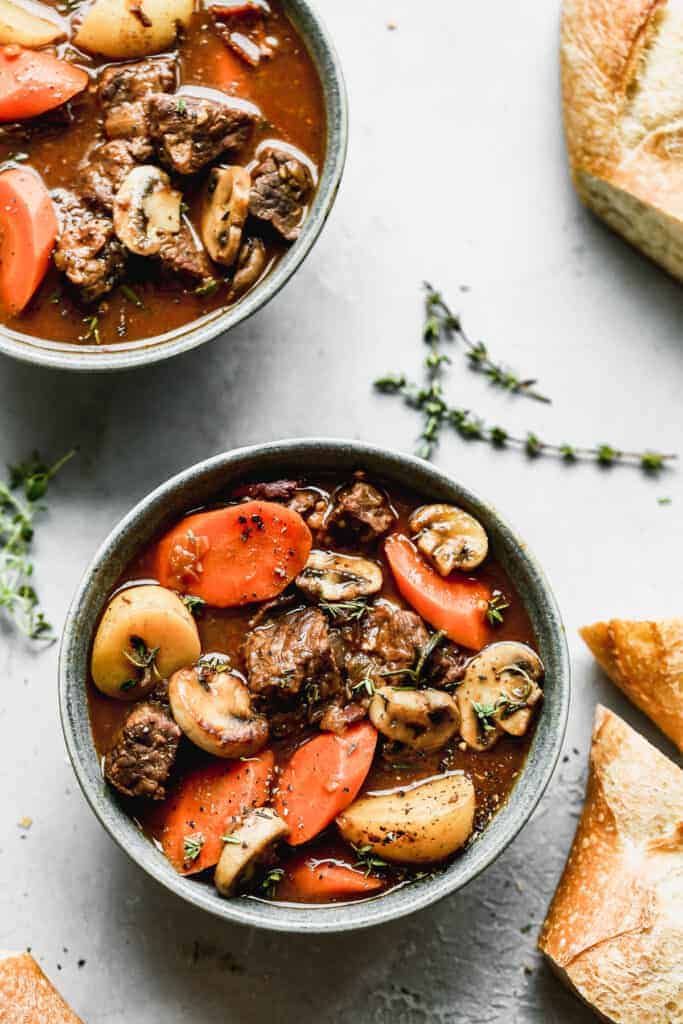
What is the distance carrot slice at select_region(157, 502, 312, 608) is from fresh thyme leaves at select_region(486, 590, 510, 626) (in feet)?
1.71

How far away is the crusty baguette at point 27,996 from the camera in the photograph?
3328mm

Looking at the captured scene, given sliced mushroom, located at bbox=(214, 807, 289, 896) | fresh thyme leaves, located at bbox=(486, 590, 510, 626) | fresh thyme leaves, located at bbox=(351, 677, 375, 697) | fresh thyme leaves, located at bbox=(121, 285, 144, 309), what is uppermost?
fresh thyme leaves, located at bbox=(121, 285, 144, 309)

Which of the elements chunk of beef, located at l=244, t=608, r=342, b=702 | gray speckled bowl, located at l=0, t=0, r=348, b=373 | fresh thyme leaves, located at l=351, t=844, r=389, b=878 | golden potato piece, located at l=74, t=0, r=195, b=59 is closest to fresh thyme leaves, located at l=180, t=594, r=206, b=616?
chunk of beef, located at l=244, t=608, r=342, b=702

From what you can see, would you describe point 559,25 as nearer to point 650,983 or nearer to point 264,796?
point 264,796

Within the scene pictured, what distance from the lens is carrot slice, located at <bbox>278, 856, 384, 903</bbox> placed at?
3.23m

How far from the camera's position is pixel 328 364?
151 inches

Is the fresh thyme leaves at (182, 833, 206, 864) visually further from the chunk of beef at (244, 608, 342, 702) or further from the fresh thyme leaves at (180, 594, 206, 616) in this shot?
the fresh thyme leaves at (180, 594, 206, 616)

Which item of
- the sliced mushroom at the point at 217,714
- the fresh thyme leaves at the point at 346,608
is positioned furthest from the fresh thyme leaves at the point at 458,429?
the sliced mushroom at the point at 217,714

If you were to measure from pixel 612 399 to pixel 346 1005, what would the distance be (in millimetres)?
2020

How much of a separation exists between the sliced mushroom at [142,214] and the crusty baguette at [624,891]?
73.7 inches

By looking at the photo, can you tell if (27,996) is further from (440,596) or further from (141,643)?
(440,596)

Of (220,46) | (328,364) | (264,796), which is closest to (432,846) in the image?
(264,796)

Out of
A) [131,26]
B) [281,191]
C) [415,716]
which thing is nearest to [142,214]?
[281,191]

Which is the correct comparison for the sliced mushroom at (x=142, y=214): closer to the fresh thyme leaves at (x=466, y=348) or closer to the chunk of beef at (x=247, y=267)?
the chunk of beef at (x=247, y=267)
